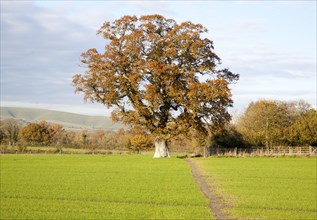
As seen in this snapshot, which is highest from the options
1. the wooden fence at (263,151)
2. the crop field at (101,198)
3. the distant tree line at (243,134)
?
the distant tree line at (243,134)

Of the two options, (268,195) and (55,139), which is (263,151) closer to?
(268,195)

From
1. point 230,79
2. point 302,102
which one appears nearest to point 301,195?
point 230,79

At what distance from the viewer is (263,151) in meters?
66.2

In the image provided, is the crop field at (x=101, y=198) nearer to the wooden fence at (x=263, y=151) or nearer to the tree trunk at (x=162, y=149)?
the tree trunk at (x=162, y=149)

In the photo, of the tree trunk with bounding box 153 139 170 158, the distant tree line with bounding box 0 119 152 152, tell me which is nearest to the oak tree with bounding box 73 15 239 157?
the tree trunk with bounding box 153 139 170 158

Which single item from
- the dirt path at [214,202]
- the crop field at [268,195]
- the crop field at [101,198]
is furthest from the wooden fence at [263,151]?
the dirt path at [214,202]

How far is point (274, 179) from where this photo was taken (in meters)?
29.3

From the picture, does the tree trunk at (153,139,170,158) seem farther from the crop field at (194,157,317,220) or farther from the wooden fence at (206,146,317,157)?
the crop field at (194,157,317,220)

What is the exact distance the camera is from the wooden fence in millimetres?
63594

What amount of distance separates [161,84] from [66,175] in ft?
86.2

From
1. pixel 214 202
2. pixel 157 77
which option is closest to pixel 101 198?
pixel 214 202

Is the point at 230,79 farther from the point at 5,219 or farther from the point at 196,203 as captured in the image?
the point at 5,219

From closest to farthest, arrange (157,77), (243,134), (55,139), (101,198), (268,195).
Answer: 1. (101,198)
2. (268,195)
3. (157,77)
4. (243,134)
5. (55,139)

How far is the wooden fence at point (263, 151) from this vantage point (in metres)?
63.6
